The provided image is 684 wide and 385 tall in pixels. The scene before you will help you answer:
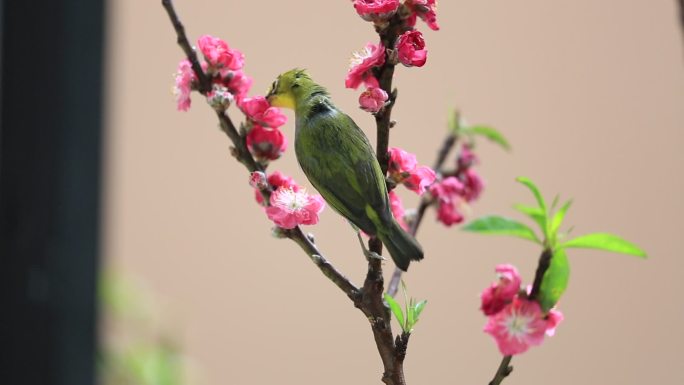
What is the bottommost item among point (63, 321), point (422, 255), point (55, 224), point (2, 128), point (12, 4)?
point (422, 255)

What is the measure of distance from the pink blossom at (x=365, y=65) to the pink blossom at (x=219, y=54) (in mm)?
83

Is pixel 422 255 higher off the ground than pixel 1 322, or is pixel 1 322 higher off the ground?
pixel 1 322

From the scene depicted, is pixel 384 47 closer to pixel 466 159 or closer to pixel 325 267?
pixel 325 267

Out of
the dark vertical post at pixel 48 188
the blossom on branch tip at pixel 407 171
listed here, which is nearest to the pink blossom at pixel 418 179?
the blossom on branch tip at pixel 407 171

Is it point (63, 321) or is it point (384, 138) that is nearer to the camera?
point (384, 138)

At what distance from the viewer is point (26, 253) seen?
0.88 m

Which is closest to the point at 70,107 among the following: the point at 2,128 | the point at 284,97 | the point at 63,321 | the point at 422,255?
the point at 2,128

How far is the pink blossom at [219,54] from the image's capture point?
1.66 ft

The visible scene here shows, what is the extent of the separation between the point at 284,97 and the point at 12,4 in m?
0.51

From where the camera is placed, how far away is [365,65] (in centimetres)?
46

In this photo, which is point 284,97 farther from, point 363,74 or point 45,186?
point 45,186

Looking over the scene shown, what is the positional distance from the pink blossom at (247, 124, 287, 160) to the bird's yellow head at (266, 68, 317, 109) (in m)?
0.03

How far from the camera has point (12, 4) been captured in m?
0.89

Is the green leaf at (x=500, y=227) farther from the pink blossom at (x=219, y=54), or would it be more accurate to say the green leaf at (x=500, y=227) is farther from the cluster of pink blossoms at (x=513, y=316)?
the pink blossom at (x=219, y=54)
